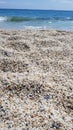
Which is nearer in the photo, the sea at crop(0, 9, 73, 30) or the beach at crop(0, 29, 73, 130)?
the beach at crop(0, 29, 73, 130)

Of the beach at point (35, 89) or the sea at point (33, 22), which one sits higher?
the beach at point (35, 89)

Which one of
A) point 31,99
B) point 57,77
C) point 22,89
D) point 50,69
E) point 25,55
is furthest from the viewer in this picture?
point 25,55

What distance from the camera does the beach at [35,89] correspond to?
3.39m

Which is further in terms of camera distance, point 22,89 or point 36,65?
point 36,65

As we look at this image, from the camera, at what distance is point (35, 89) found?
4.27m

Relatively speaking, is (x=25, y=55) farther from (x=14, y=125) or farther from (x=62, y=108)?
(x=14, y=125)

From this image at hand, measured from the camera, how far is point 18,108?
12.0ft

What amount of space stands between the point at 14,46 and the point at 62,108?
3.88m

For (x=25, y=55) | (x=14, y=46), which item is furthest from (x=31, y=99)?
(x=14, y=46)

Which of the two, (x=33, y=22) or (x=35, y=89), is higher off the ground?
(x=35, y=89)

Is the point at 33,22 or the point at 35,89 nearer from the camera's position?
the point at 35,89

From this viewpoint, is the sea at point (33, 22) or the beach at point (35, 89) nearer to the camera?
the beach at point (35, 89)

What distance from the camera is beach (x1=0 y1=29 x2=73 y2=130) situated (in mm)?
3386

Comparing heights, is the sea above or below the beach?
below
